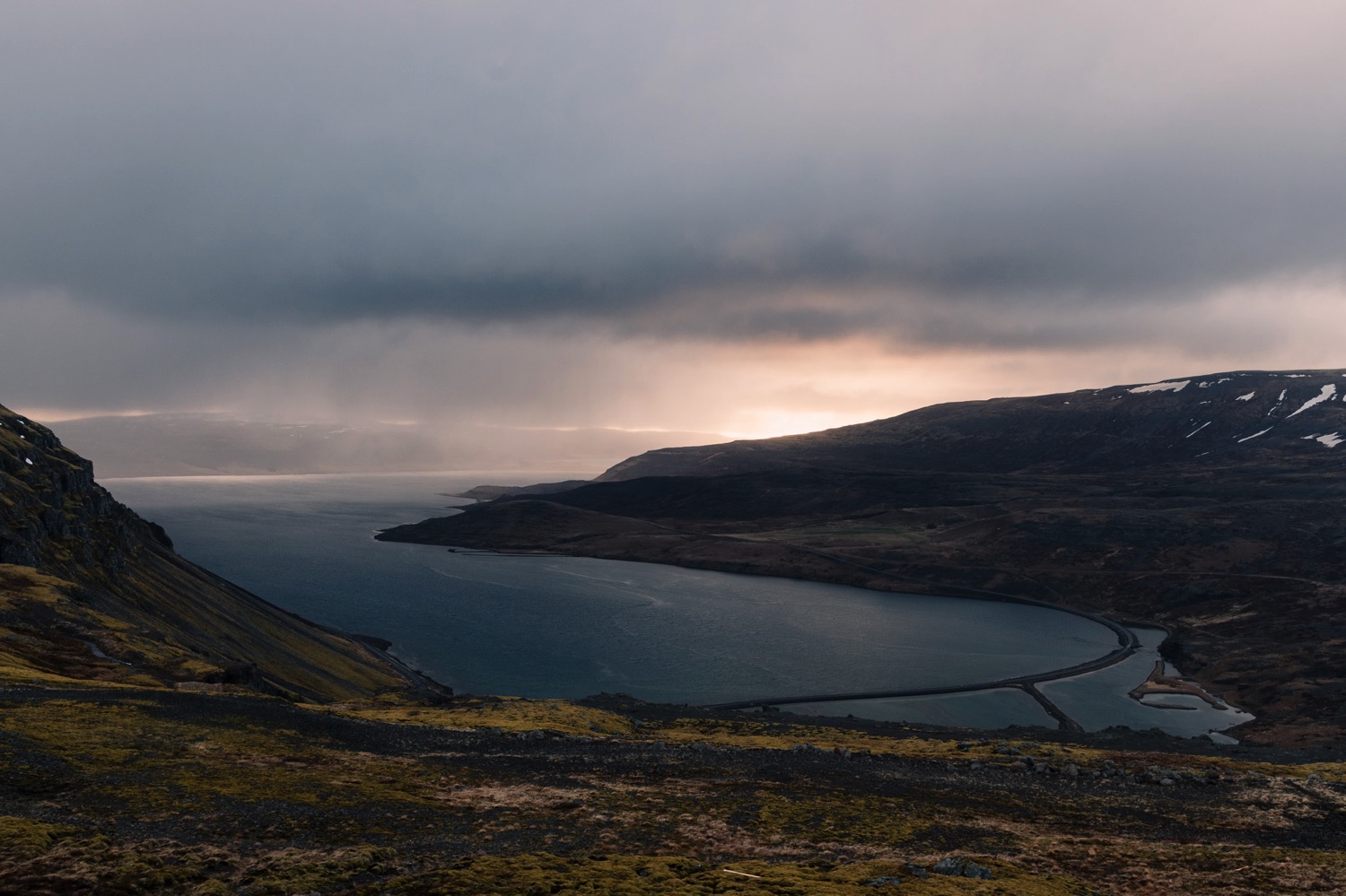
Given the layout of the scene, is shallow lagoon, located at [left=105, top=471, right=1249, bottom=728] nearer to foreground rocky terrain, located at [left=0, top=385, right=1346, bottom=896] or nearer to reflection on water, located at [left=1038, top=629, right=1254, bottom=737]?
reflection on water, located at [left=1038, top=629, right=1254, bottom=737]

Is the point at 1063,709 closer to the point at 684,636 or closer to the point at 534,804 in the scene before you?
the point at 684,636

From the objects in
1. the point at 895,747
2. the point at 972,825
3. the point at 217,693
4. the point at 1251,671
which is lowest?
the point at 1251,671

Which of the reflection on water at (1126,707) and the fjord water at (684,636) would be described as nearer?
the reflection on water at (1126,707)

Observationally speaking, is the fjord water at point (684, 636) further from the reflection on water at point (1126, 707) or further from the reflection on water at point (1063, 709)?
the reflection on water at point (1126, 707)

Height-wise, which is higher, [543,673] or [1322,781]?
[1322,781]

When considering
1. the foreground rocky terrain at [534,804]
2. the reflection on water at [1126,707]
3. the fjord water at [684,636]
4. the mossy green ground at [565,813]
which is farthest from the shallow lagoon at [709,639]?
the mossy green ground at [565,813]

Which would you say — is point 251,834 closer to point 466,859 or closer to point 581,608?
point 466,859

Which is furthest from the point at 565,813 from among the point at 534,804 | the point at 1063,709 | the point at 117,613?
the point at 1063,709

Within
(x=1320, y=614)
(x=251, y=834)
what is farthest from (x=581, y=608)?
(x=251, y=834)

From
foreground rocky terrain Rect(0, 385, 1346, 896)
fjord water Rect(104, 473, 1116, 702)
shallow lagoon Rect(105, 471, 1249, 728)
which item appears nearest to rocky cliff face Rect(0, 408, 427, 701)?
foreground rocky terrain Rect(0, 385, 1346, 896)
